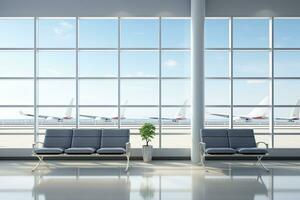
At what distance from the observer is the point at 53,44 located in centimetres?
917

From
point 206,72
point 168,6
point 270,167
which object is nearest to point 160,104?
point 206,72

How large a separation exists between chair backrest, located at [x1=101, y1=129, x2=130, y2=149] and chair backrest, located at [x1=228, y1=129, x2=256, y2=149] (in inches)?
108

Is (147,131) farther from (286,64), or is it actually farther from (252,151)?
(286,64)

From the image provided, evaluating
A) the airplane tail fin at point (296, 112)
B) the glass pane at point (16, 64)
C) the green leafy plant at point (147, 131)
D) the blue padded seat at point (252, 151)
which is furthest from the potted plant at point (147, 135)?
the airplane tail fin at point (296, 112)

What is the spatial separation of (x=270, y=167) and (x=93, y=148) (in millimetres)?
4479

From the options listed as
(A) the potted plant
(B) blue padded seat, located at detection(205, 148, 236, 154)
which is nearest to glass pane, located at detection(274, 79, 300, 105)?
(B) blue padded seat, located at detection(205, 148, 236, 154)

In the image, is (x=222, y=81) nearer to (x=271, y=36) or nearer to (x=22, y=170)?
(x=271, y=36)

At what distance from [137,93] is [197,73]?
2074 millimetres

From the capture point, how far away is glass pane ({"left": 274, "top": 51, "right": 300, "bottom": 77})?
9.28m

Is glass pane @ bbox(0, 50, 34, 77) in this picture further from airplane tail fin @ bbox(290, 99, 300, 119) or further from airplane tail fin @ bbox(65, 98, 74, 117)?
airplane tail fin @ bbox(290, 99, 300, 119)

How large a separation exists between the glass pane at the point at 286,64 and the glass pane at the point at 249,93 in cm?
52

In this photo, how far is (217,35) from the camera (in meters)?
10.7

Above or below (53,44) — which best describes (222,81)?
below

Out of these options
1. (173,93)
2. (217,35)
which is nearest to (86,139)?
(173,93)
